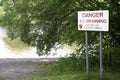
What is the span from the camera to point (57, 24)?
1638 cm

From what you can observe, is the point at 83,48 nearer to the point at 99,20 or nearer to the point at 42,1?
the point at 42,1

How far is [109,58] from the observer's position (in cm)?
1421

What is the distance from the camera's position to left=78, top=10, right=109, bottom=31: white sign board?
31.8 feet

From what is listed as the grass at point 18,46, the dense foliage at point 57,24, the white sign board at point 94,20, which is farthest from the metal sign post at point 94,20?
the grass at point 18,46

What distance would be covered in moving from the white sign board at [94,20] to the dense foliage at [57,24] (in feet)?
6.45

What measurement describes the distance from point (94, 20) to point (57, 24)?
649 centimetres

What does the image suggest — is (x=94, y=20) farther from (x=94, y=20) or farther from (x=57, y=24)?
(x=57, y=24)

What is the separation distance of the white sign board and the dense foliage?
1967 mm

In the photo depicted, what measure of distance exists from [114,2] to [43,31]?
5.24m

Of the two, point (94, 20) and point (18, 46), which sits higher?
point (94, 20)

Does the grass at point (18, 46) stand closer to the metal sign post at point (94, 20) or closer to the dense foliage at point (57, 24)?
the dense foliage at point (57, 24)

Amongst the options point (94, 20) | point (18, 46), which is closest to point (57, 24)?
point (94, 20)

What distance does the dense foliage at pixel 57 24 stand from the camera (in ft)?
43.2

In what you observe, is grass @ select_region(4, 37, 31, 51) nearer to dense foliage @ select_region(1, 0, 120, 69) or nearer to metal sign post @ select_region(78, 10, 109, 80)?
dense foliage @ select_region(1, 0, 120, 69)
